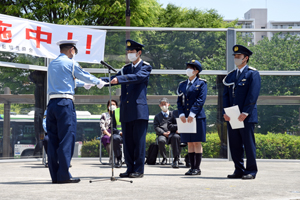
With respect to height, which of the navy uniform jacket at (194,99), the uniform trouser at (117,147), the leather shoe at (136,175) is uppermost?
the navy uniform jacket at (194,99)

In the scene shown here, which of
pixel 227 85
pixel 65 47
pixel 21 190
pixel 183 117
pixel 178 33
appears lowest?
pixel 21 190

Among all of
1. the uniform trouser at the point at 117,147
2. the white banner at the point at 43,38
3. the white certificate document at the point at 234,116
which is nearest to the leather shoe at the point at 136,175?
the white certificate document at the point at 234,116

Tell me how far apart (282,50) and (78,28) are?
5886 mm

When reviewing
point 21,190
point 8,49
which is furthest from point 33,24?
point 21,190

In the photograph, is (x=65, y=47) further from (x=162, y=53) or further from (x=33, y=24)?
(x=162, y=53)

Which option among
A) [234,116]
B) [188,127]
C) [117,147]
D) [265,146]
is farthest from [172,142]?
[265,146]

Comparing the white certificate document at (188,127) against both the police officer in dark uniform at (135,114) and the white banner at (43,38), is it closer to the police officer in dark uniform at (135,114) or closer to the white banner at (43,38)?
the police officer in dark uniform at (135,114)

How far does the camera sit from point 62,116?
609 cm

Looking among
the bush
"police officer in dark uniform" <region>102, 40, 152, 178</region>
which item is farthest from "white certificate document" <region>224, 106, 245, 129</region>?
the bush

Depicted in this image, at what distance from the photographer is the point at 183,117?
7.78 m

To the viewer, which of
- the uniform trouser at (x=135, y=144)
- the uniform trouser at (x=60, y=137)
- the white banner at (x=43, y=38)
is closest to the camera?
the uniform trouser at (x=60, y=137)

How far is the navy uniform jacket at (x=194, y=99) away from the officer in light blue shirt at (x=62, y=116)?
2.17 m

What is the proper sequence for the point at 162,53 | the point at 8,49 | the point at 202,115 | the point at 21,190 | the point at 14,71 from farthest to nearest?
the point at 162,53 < the point at 14,71 < the point at 8,49 < the point at 202,115 < the point at 21,190

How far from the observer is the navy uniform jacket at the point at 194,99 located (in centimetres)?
766
